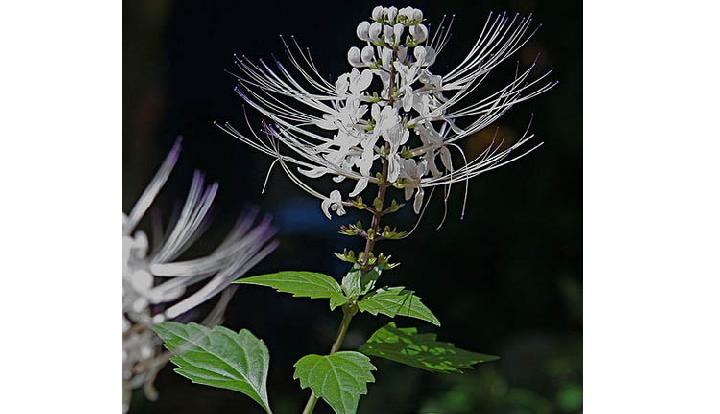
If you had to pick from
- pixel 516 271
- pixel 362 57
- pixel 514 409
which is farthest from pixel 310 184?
pixel 514 409

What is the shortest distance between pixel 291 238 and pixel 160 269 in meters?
0.18

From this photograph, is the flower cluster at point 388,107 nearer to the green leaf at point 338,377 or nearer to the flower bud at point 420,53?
the flower bud at point 420,53

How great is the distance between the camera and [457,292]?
50.6 inches

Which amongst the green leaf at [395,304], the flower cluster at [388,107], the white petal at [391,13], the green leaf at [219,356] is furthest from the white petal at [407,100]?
the green leaf at [219,356]

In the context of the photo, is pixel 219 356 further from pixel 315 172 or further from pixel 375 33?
pixel 375 33

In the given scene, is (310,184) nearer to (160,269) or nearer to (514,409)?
(160,269)

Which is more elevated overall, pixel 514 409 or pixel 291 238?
pixel 291 238

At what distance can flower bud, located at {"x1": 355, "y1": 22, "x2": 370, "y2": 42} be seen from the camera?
3.62 ft

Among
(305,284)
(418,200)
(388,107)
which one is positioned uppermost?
(388,107)

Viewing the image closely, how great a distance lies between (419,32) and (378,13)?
8 cm

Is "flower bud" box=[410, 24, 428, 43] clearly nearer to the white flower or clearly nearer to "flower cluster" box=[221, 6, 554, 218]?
"flower cluster" box=[221, 6, 554, 218]

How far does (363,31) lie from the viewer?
43.9 inches

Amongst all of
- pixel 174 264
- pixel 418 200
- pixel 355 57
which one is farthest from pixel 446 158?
pixel 174 264

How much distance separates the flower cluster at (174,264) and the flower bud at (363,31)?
0.30m
